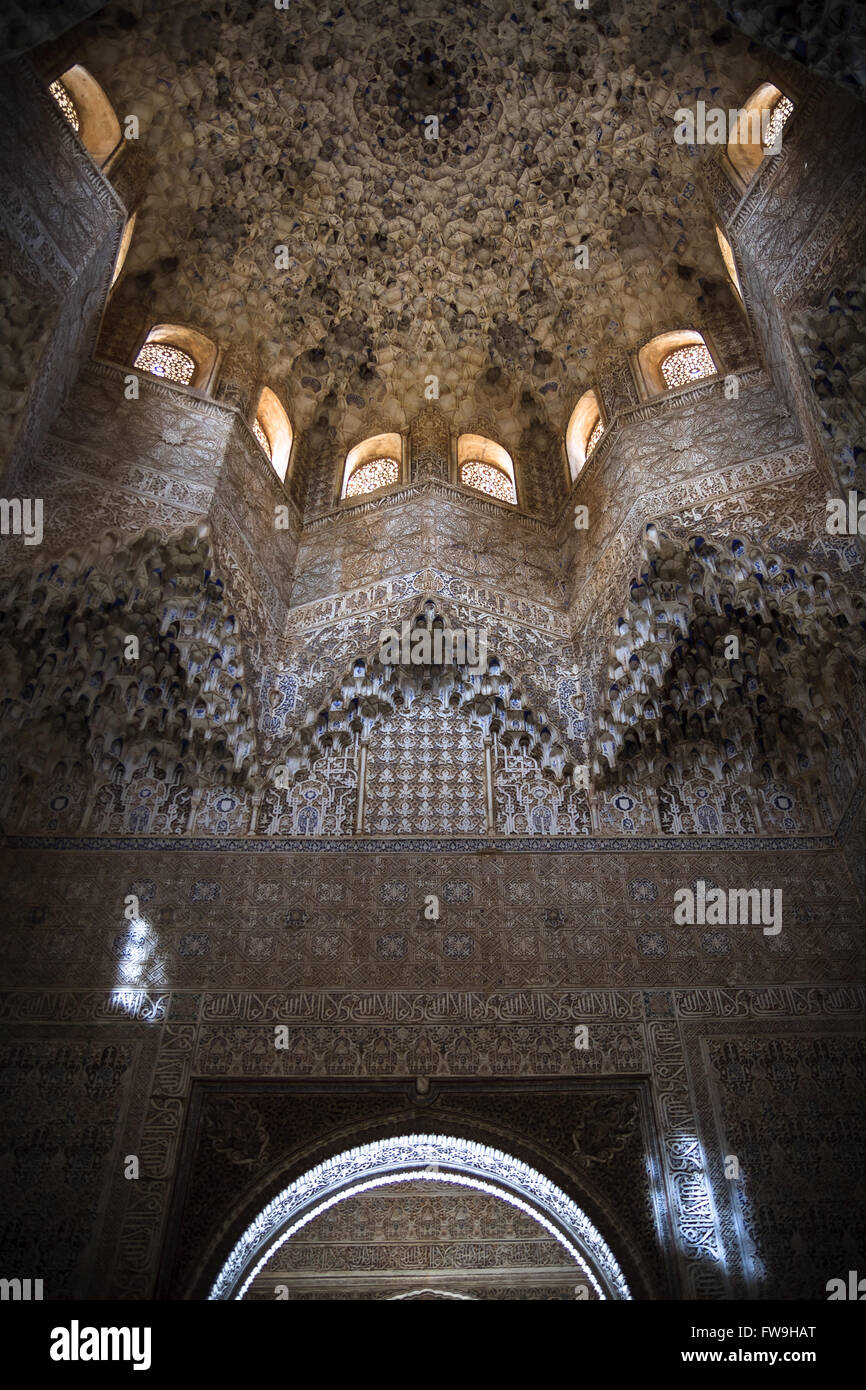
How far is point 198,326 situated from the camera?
827 cm

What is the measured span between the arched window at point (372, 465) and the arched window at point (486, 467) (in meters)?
0.55

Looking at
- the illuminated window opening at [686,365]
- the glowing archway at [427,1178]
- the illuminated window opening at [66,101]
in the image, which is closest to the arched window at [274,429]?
the illuminated window opening at [66,101]

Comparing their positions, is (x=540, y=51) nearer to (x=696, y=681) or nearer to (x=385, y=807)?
(x=696, y=681)

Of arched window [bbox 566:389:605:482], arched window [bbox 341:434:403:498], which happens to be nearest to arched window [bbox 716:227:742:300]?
arched window [bbox 566:389:605:482]

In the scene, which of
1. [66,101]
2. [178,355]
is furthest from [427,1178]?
[66,101]

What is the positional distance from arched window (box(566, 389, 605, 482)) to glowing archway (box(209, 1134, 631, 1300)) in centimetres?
524

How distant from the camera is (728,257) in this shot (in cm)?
763

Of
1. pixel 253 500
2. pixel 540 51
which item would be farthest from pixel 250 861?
pixel 540 51

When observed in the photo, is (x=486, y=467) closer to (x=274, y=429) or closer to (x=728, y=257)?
(x=274, y=429)

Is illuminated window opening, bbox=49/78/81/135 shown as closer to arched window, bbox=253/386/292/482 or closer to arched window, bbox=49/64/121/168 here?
arched window, bbox=49/64/121/168

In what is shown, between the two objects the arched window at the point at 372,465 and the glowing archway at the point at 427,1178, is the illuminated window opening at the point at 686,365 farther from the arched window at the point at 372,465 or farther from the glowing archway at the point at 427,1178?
the glowing archway at the point at 427,1178

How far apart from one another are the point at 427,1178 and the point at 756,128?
7099 mm

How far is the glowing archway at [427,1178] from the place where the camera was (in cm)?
505

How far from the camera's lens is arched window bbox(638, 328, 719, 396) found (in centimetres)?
784
